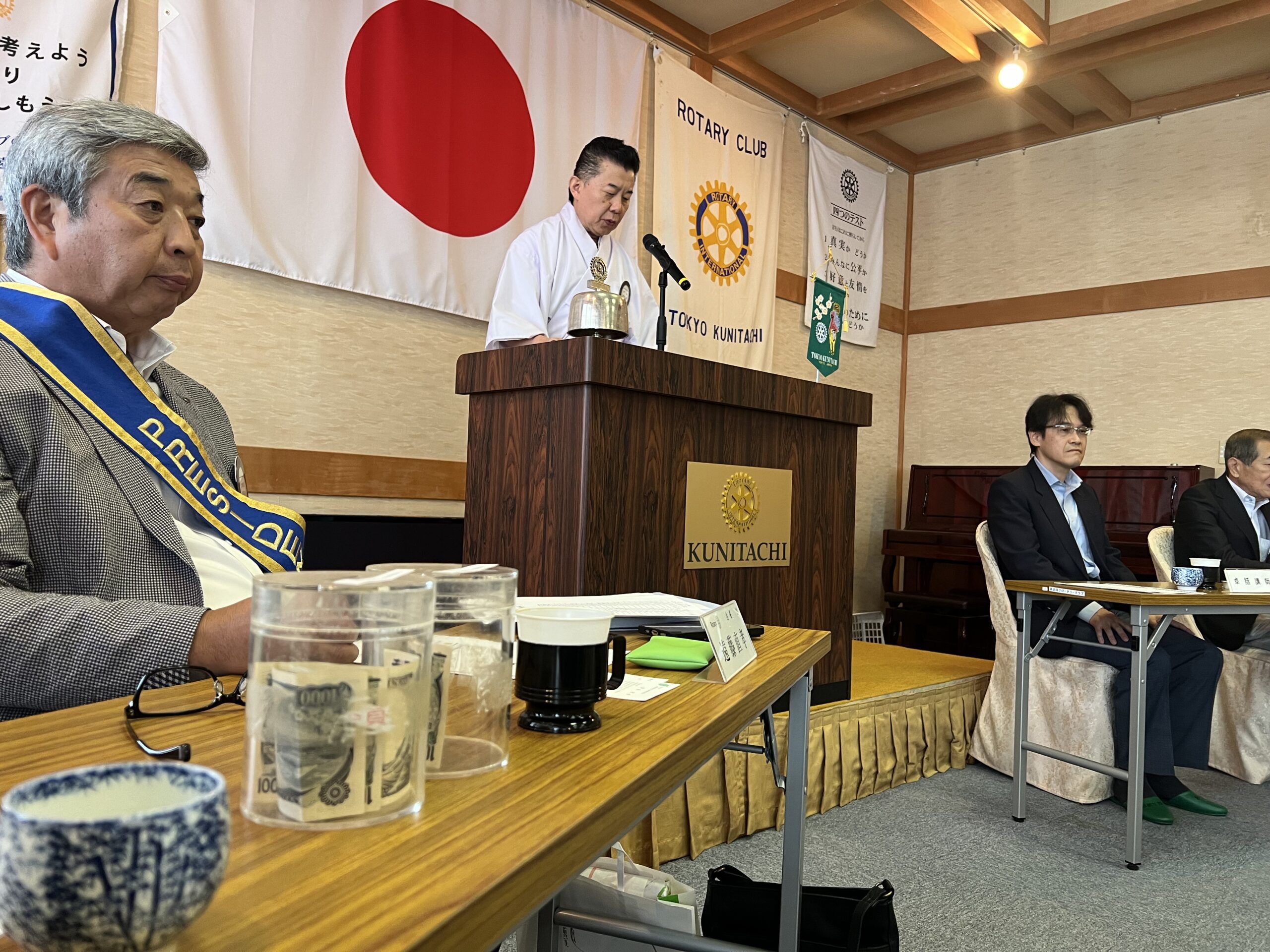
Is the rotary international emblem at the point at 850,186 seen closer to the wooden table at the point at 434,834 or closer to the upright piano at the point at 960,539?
the upright piano at the point at 960,539

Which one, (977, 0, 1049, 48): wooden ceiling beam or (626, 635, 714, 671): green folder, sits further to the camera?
(977, 0, 1049, 48): wooden ceiling beam

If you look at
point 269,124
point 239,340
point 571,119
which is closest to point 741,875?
point 239,340

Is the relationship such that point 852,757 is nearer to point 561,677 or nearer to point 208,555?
point 208,555

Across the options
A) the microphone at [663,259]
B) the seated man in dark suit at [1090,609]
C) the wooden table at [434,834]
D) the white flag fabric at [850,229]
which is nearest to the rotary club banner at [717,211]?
the white flag fabric at [850,229]

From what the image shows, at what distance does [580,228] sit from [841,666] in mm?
1698

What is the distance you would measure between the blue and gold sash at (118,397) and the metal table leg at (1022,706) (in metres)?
2.34

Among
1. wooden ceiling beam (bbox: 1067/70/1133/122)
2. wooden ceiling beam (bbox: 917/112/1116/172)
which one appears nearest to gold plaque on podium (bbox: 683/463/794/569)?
wooden ceiling beam (bbox: 1067/70/1133/122)

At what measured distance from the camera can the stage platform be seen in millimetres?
2305

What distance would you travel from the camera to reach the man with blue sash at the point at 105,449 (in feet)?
2.73

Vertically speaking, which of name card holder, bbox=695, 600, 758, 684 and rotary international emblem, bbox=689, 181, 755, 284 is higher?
rotary international emblem, bbox=689, 181, 755, 284

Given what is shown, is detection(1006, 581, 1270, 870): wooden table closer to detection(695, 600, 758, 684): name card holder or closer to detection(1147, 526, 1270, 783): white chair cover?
detection(1147, 526, 1270, 783): white chair cover

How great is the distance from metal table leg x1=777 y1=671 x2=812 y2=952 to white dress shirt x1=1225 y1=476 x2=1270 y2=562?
3.26 meters

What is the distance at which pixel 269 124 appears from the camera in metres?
3.12

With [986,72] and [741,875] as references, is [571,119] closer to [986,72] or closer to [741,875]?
[986,72]
